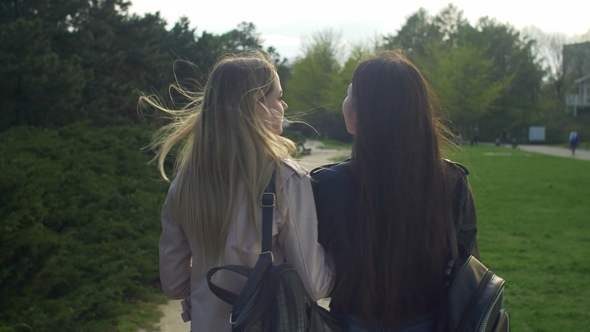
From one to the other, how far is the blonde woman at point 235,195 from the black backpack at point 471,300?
0.44m

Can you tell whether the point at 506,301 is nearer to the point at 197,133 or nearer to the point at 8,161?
the point at 197,133

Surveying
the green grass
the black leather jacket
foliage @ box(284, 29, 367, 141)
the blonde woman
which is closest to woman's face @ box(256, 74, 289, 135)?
the blonde woman

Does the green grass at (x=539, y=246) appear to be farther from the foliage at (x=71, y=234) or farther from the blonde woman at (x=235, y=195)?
the foliage at (x=71, y=234)

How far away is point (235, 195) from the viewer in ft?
7.06

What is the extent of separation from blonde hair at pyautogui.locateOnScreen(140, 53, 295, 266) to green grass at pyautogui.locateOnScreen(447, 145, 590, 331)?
880 mm

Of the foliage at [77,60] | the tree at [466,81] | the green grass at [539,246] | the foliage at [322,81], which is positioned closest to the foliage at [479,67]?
the tree at [466,81]

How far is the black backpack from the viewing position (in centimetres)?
214

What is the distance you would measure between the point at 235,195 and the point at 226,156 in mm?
150

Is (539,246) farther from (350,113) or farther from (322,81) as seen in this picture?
(322,81)

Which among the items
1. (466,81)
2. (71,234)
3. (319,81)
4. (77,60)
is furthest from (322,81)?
(71,234)

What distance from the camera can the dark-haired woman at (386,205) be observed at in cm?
223

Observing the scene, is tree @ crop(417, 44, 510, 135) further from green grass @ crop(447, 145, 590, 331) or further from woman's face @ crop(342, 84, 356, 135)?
woman's face @ crop(342, 84, 356, 135)

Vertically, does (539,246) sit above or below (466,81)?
below

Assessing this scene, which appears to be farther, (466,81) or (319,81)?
(466,81)
